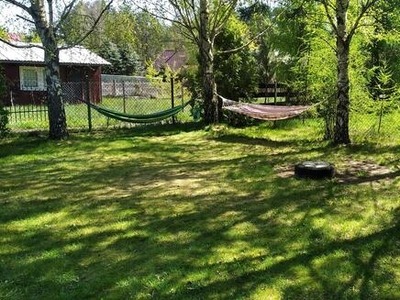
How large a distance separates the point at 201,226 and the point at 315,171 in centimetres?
207

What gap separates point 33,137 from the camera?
989 cm

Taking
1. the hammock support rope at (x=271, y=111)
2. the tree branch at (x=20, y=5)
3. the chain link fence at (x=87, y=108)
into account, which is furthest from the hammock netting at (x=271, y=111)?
the tree branch at (x=20, y=5)

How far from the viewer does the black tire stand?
5840mm

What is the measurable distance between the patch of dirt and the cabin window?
1675cm

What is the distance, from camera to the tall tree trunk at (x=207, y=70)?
10.7m

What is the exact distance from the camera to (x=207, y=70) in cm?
1090

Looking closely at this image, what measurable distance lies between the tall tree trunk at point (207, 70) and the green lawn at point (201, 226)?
336 centimetres

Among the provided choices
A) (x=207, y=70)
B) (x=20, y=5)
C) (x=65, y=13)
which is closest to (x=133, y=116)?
(x=207, y=70)

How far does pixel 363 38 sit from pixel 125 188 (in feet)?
19.4

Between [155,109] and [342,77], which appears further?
[155,109]

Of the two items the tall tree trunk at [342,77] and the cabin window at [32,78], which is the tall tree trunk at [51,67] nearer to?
the tall tree trunk at [342,77]

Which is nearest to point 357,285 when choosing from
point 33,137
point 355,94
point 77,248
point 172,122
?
point 77,248

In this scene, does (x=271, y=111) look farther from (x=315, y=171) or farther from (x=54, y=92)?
(x=54, y=92)

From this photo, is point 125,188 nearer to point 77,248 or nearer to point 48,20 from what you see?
point 77,248
